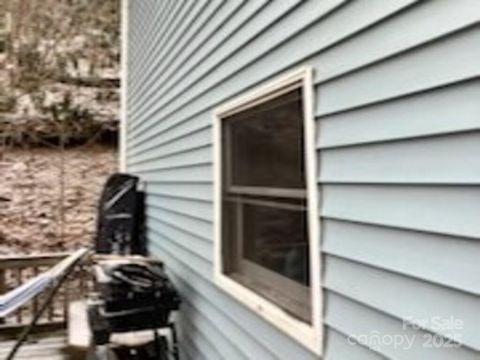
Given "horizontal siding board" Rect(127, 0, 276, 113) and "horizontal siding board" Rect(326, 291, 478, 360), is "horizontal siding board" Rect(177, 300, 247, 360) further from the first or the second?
"horizontal siding board" Rect(127, 0, 276, 113)

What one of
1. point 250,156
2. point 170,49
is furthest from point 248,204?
point 170,49

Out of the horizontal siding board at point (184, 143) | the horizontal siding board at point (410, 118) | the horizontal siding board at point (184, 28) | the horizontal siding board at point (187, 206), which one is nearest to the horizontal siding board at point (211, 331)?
the horizontal siding board at point (187, 206)

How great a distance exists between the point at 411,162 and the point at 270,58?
3.88ft

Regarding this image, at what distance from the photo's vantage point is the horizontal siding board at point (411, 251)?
1.38 metres

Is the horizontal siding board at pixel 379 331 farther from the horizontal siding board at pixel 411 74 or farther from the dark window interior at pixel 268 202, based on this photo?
the horizontal siding board at pixel 411 74

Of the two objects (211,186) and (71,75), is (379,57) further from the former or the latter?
(71,75)

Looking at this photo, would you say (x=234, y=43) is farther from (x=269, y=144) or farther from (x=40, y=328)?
(x=40, y=328)

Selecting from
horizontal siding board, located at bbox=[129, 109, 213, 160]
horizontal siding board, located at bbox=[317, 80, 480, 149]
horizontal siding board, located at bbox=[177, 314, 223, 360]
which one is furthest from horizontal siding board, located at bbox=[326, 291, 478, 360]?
horizontal siding board, located at bbox=[129, 109, 213, 160]

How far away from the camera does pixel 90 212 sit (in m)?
9.98

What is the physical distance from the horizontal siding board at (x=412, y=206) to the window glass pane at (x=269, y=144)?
46 centimetres

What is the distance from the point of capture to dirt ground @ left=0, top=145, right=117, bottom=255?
937 centimetres

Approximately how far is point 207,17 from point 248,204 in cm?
128

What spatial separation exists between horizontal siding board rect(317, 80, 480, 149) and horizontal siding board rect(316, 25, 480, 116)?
2 centimetres

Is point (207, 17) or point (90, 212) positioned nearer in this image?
point (207, 17)
